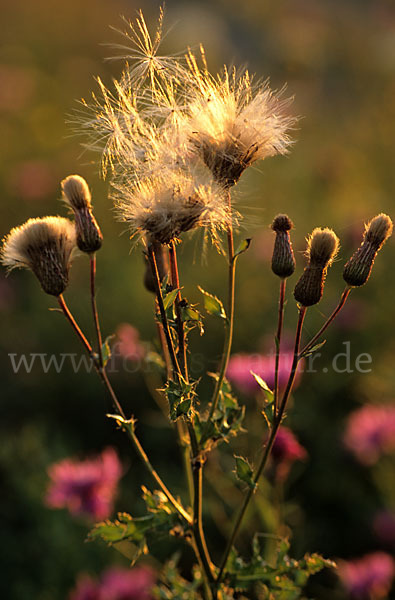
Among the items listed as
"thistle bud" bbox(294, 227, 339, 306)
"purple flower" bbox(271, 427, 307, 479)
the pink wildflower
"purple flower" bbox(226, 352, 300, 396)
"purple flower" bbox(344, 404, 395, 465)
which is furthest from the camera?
"purple flower" bbox(344, 404, 395, 465)

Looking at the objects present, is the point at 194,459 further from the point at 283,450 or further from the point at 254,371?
the point at 254,371

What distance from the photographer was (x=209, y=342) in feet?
12.3

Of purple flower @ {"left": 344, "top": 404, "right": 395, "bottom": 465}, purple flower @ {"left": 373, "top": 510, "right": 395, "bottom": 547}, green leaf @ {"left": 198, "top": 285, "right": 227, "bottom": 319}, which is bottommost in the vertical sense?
purple flower @ {"left": 373, "top": 510, "right": 395, "bottom": 547}

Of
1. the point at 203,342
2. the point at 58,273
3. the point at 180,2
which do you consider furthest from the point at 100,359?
the point at 180,2

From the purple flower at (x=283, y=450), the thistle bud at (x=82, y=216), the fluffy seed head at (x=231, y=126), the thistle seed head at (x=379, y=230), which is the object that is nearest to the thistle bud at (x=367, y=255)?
the thistle seed head at (x=379, y=230)

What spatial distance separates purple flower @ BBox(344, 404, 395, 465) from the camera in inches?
105

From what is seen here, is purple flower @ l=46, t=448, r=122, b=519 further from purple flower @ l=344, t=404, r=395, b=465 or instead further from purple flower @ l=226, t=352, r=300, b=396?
purple flower @ l=344, t=404, r=395, b=465

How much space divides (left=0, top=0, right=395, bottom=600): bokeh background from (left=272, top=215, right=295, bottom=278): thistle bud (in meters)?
0.22

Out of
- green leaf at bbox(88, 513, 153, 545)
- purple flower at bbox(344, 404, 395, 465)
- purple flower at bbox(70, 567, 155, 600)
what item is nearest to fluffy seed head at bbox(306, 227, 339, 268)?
green leaf at bbox(88, 513, 153, 545)

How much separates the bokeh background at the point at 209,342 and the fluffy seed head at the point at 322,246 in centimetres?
28

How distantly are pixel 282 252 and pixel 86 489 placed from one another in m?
1.51

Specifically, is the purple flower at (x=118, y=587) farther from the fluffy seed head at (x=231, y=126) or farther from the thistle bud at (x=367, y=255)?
A: the fluffy seed head at (x=231, y=126)

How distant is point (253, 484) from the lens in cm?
118

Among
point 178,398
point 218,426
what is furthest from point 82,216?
point 218,426
